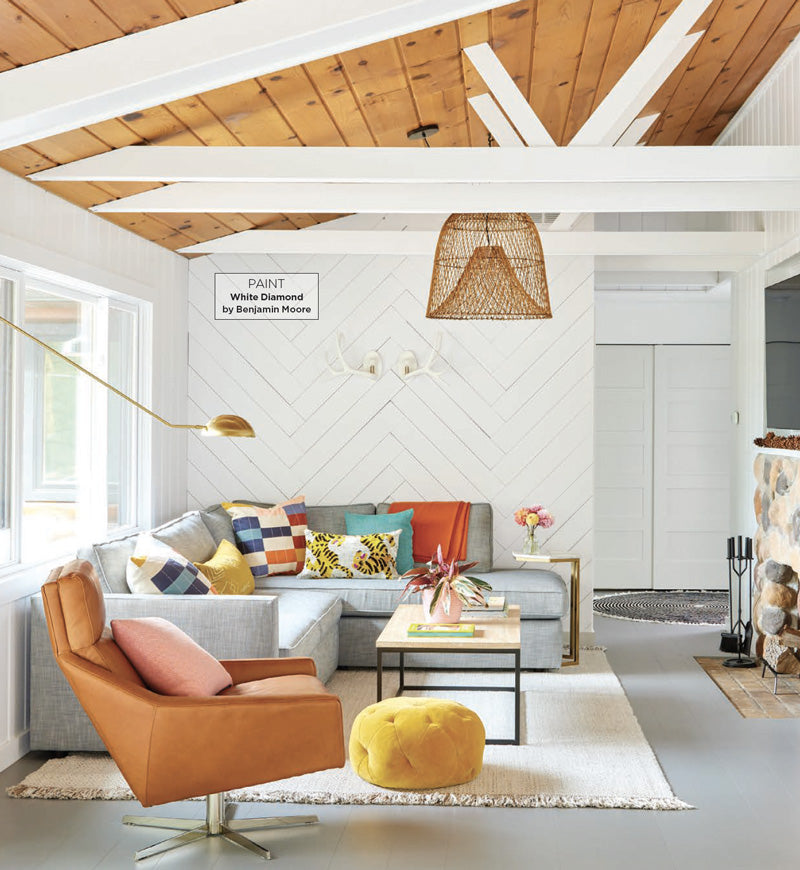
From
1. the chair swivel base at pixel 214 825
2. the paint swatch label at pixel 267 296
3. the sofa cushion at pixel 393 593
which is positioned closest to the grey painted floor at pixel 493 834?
the chair swivel base at pixel 214 825

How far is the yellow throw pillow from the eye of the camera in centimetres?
539

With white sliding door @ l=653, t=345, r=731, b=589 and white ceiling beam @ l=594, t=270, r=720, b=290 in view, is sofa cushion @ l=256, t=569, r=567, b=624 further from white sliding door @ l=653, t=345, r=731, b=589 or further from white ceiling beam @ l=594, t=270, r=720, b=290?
white sliding door @ l=653, t=345, r=731, b=589

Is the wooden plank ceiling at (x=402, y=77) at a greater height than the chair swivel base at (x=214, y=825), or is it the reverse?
the wooden plank ceiling at (x=402, y=77)

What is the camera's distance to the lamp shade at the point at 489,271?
4.85 meters

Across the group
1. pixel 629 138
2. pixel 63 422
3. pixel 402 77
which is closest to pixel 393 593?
pixel 63 422

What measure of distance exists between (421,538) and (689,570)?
3.37 m

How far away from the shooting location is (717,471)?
9008 mm

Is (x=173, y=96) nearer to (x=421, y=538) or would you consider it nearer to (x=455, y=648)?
(x=455, y=648)

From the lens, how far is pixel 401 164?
14.5 feet

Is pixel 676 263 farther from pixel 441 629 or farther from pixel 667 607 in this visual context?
pixel 441 629

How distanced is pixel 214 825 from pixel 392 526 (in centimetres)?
309

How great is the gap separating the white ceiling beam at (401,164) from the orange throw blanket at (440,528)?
264 centimetres

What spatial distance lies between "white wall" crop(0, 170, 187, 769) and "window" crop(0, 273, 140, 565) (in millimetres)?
128

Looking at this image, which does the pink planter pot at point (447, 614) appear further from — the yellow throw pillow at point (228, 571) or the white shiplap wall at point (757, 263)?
Answer: the white shiplap wall at point (757, 263)
